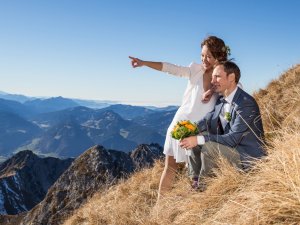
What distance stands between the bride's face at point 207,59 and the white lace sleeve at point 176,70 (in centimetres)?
37

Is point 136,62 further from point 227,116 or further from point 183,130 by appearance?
point 227,116

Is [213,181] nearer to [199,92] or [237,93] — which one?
[237,93]

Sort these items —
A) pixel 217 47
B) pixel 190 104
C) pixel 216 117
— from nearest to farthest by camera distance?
1. pixel 216 117
2. pixel 217 47
3. pixel 190 104

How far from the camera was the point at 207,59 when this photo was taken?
723 cm

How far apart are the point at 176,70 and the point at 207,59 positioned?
2.41 ft

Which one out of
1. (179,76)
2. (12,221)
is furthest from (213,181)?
(12,221)

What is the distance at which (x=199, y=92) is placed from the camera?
24.3 ft

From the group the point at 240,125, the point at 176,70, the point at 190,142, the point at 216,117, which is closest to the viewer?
the point at 240,125

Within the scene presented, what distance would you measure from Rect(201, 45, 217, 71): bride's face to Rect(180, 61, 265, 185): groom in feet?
3.04

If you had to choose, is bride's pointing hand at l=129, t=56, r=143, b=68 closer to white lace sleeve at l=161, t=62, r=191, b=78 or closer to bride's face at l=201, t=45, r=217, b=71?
white lace sleeve at l=161, t=62, r=191, b=78

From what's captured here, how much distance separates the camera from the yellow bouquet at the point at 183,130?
6.38 metres

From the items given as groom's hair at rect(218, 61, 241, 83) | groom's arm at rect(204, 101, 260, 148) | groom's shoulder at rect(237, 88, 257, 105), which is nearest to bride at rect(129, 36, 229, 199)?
groom's hair at rect(218, 61, 241, 83)

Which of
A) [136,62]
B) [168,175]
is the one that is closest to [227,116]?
[168,175]

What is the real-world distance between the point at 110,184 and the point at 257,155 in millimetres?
7854
